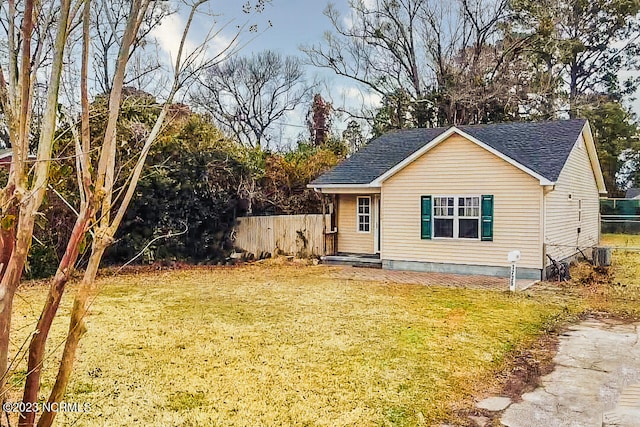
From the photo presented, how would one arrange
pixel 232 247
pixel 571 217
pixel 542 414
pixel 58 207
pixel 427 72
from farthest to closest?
pixel 427 72 < pixel 232 247 < pixel 571 217 < pixel 58 207 < pixel 542 414

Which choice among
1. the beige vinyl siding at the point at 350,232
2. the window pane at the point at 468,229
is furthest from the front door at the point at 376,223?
the window pane at the point at 468,229

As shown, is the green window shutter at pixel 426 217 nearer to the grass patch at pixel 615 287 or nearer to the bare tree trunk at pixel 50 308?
the grass patch at pixel 615 287

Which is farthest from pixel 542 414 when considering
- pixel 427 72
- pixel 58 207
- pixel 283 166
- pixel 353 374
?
pixel 427 72

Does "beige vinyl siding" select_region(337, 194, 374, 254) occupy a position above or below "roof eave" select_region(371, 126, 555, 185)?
below

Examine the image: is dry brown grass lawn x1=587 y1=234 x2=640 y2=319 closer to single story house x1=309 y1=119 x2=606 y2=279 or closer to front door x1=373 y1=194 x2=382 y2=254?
single story house x1=309 y1=119 x2=606 y2=279

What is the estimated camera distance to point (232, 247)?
15461mm

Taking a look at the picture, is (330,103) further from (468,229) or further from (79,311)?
(79,311)

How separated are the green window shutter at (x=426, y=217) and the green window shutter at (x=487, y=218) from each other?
143cm

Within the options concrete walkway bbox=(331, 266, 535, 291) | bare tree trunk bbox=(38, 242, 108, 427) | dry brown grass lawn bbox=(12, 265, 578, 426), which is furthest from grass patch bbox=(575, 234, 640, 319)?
bare tree trunk bbox=(38, 242, 108, 427)

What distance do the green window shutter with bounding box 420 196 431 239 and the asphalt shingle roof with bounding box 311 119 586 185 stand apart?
2.13 m

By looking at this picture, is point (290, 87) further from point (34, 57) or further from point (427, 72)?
point (34, 57)

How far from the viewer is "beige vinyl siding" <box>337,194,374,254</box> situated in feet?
50.4

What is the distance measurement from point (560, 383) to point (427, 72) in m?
24.2

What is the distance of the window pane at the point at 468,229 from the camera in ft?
40.7
